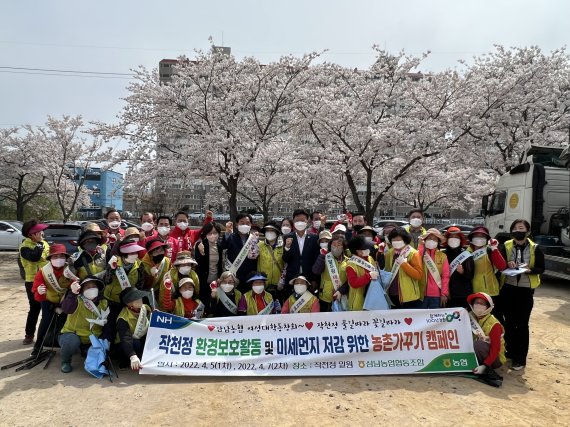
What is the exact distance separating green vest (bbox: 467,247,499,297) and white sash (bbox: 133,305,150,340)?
3997mm

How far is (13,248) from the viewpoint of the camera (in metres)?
17.2

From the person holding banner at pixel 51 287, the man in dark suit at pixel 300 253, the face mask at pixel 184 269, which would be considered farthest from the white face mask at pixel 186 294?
the person holding banner at pixel 51 287

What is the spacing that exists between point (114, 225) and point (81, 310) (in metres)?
2.10

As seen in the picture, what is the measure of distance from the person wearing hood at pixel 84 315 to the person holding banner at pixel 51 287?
1.07ft

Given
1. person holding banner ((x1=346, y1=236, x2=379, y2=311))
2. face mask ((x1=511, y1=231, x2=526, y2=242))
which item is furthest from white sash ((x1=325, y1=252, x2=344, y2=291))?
face mask ((x1=511, y1=231, x2=526, y2=242))

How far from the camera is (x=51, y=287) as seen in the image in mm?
4941

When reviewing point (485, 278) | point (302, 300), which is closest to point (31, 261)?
point (302, 300)

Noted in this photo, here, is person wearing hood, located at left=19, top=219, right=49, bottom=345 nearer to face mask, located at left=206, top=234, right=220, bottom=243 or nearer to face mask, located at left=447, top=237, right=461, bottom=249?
face mask, located at left=206, top=234, right=220, bottom=243

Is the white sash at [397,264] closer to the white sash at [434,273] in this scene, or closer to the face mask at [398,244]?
the face mask at [398,244]

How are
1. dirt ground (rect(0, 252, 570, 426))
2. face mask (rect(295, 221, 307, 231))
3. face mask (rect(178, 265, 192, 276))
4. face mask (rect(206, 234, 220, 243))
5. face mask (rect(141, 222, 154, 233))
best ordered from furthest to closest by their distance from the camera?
face mask (rect(141, 222, 154, 233)) < face mask (rect(206, 234, 220, 243)) < face mask (rect(295, 221, 307, 231)) < face mask (rect(178, 265, 192, 276)) < dirt ground (rect(0, 252, 570, 426))

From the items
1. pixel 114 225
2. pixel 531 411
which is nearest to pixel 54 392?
Result: pixel 114 225

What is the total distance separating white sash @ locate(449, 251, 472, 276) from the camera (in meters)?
4.90

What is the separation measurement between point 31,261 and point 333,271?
4.21 meters

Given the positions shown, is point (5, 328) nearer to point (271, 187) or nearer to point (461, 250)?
point (461, 250)
